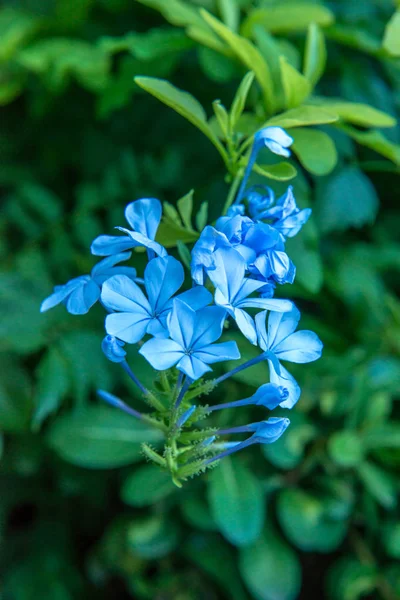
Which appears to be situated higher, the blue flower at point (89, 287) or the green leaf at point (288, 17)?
the green leaf at point (288, 17)

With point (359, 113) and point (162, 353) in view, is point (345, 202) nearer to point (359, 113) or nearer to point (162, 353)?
point (359, 113)

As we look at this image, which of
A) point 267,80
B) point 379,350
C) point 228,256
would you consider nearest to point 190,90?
point 267,80

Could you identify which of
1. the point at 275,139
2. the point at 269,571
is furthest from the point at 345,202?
the point at 269,571

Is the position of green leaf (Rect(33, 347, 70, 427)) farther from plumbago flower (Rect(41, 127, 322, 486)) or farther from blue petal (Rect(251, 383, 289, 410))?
blue petal (Rect(251, 383, 289, 410))

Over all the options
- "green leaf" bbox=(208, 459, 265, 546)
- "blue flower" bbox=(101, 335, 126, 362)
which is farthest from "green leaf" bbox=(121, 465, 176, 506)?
"blue flower" bbox=(101, 335, 126, 362)

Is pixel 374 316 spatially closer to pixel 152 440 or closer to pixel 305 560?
pixel 152 440

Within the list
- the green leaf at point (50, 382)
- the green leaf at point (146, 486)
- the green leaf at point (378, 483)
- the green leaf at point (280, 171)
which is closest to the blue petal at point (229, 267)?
the green leaf at point (280, 171)

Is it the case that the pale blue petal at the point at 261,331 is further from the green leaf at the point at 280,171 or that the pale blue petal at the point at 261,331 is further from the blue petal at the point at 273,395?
the green leaf at the point at 280,171
